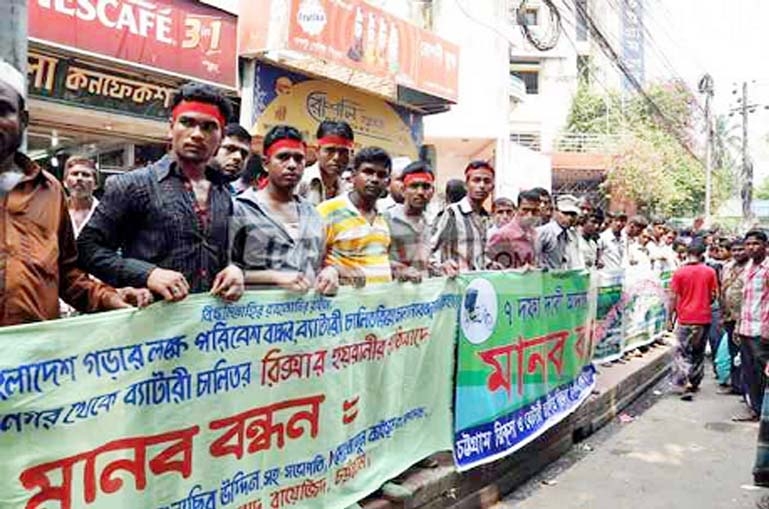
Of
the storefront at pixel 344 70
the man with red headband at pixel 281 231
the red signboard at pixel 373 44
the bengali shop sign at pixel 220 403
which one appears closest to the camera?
the bengali shop sign at pixel 220 403

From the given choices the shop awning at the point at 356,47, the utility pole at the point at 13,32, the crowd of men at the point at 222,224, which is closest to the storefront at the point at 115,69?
the shop awning at the point at 356,47

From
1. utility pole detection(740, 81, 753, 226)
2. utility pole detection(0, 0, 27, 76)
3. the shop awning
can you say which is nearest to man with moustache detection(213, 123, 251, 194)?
utility pole detection(0, 0, 27, 76)

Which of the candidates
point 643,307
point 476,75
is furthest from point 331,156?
point 476,75

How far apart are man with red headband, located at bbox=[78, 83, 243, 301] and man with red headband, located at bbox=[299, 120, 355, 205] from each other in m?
1.38

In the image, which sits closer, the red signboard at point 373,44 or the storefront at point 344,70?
the storefront at point 344,70

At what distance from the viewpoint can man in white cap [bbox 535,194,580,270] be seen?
648 centimetres

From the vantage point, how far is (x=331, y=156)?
4.38 m

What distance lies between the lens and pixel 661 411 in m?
7.61

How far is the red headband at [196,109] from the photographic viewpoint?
9.37 ft

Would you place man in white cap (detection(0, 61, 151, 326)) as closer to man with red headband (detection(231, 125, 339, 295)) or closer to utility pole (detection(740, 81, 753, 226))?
man with red headband (detection(231, 125, 339, 295))

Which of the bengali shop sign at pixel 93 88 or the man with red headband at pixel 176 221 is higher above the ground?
the bengali shop sign at pixel 93 88

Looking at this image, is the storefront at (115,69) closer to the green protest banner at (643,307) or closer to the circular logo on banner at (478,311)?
the circular logo on banner at (478,311)

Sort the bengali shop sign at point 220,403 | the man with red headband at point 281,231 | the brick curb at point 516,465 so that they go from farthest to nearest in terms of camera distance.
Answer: the brick curb at point 516,465 → the man with red headband at point 281,231 → the bengali shop sign at point 220,403

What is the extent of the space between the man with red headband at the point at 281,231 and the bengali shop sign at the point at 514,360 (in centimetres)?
134
